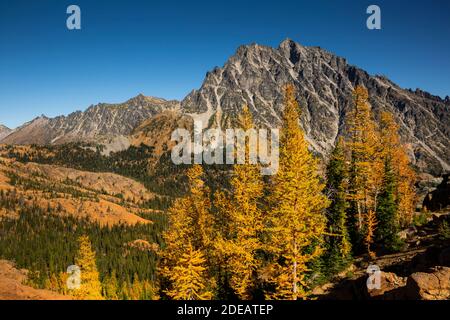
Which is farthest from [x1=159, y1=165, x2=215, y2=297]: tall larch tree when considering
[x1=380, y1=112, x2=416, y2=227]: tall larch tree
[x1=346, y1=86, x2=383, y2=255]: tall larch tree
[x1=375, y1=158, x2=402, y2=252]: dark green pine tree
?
[x1=380, y1=112, x2=416, y2=227]: tall larch tree

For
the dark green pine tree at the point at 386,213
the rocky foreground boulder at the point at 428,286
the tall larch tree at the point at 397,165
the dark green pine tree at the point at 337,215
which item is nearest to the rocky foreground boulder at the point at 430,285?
the rocky foreground boulder at the point at 428,286

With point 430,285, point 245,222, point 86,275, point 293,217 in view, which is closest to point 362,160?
point 245,222

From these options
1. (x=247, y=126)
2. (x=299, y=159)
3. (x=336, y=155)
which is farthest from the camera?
(x=336, y=155)

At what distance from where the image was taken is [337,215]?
39438mm

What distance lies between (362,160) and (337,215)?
7795 mm

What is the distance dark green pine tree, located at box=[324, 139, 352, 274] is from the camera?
37.0 m

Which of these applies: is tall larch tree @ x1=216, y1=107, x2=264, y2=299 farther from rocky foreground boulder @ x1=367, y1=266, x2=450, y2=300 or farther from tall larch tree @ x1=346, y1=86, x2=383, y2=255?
tall larch tree @ x1=346, y1=86, x2=383, y2=255

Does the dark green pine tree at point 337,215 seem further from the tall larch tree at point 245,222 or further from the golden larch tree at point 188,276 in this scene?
the golden larch tree at point 188,276

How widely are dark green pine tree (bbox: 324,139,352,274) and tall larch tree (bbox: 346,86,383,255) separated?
1.45m

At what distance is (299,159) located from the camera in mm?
21734

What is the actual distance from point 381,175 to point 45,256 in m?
160

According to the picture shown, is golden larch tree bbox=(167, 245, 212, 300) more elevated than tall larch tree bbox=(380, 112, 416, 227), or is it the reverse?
tall larch tree bbox=(380, 112, 416, 227)
